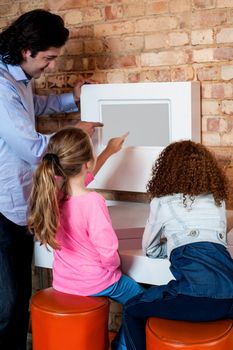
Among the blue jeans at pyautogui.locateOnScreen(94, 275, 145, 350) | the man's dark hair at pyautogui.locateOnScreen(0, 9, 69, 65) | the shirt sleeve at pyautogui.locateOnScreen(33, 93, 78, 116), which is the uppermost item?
the man's dark hair at pyautogui.locateOnScreen(0, 9, 69, 65)

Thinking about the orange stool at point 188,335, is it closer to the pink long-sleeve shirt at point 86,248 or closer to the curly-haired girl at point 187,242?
the curly-haired girl at point 187,242

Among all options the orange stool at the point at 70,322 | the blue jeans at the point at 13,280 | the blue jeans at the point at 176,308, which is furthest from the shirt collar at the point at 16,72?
the blue jeans at the point at 176,308

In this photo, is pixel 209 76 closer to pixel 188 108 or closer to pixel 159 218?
pixel 188 108

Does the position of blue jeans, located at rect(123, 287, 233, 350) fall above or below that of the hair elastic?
below

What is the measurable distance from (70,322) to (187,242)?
454 millimetres

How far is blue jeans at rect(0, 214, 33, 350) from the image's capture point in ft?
6.70

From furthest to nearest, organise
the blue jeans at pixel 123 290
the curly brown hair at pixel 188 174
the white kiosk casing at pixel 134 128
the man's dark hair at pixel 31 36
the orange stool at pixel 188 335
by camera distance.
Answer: the white kiosk casing at pixel 134 128 → the man's dark hair at pixel 31 36 → the blue jeans at pixel 123 290 → the curly brown hair at pixel 188 174 → the orange stool at pixel 188 335

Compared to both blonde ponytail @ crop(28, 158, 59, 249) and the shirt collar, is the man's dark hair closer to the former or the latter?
the shirt collar

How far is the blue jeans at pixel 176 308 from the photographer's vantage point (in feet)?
5.39

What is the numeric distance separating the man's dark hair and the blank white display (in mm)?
425

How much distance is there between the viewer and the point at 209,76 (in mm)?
2172

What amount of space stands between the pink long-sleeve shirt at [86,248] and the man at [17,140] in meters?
0.22

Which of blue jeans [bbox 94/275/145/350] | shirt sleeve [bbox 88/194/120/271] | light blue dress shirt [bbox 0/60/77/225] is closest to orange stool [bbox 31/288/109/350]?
blue jeans [bbox 94/275/145/350]

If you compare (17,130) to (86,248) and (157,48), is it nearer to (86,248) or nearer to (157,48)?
(86,248)
